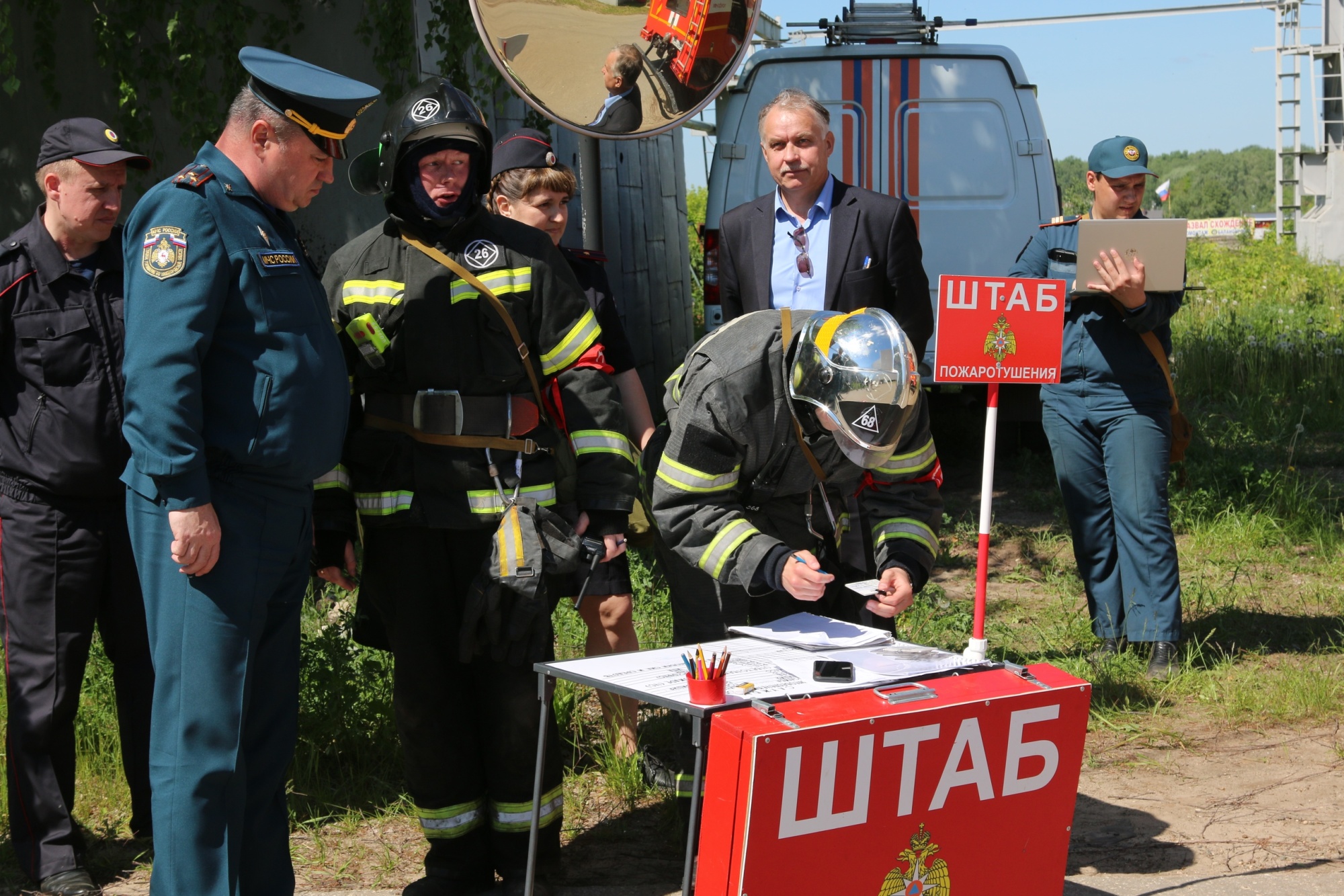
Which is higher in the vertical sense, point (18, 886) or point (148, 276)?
point (148, 276)

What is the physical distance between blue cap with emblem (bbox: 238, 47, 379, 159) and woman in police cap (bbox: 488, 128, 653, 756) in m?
1.22

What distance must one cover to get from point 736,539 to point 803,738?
30.1 inches

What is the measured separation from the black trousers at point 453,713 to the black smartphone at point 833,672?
3.26 feet

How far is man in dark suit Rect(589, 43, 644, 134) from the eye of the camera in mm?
4082

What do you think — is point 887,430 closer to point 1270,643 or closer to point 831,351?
point 831,351

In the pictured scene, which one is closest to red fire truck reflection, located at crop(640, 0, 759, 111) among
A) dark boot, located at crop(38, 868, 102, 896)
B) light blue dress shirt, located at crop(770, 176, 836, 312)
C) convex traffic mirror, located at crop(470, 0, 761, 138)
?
convex traffic mirror, located at crop(470, 0, 761, 138)

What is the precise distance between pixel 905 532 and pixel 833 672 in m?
→ 0.76

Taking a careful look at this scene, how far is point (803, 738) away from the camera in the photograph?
2.38m

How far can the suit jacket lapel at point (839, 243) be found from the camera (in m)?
4.64

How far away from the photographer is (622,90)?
13.5 feet

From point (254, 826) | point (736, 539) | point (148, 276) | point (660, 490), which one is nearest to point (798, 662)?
point (736, 539)

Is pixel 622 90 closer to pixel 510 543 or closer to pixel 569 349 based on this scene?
pixel 569 349

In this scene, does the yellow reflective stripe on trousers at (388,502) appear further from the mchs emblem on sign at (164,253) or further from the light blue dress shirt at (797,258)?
the light blue dress shirt at (797,258)

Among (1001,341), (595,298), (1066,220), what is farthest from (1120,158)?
(595,298)
